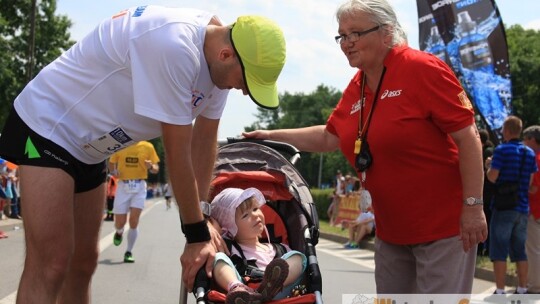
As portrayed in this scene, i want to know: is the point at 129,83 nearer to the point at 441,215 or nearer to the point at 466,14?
the point at 441,215

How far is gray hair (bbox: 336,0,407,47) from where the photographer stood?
12.7 feet

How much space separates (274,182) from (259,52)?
1.87 meters

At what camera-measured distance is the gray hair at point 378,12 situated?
387cm

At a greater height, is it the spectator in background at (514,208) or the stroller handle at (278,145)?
the stroller handle at (278,145)

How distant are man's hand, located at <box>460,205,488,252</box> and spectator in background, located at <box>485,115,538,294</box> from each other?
5.10 meters

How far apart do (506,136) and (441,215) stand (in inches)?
207

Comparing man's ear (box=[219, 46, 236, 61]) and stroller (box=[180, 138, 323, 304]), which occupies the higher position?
man's ear (box=[219, 46, 236, 61])

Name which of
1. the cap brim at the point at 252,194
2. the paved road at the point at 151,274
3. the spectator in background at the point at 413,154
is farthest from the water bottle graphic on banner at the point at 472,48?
the spectator in background at the point at 413,154

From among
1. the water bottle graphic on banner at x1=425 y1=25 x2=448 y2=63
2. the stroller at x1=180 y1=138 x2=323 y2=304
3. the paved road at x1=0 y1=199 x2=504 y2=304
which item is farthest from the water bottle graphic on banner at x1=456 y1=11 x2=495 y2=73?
the stroller at x1=180 y1=138 x2=323 y2=304

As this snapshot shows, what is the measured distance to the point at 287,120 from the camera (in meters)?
118

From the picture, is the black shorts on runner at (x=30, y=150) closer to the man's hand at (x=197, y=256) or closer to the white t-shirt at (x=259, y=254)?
the man's hand at (x=197, y=256)

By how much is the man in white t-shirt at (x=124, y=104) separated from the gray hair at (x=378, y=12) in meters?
0.67

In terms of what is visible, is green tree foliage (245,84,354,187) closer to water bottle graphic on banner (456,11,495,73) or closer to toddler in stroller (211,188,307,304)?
water bottle graphic on banner (456,11,495,73)

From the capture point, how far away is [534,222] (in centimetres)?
922
